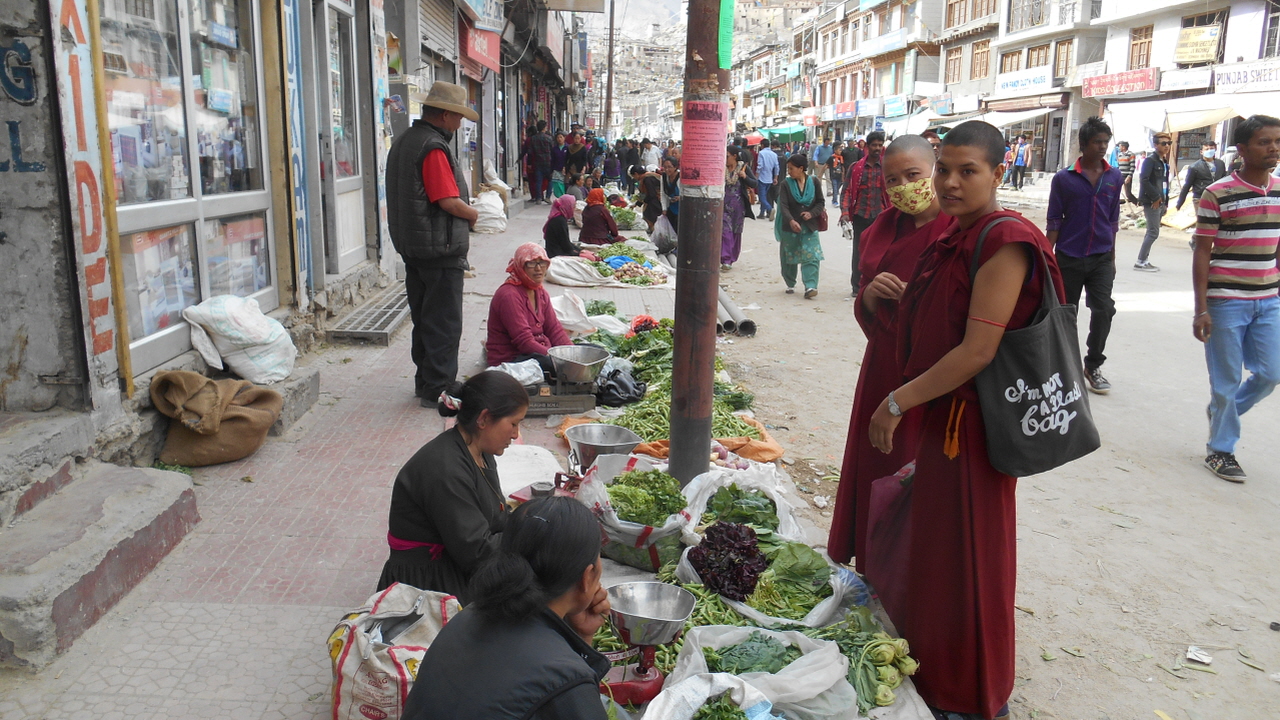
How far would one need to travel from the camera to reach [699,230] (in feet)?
13.7

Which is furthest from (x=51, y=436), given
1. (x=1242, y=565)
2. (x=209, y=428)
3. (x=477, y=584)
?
(x=1242, y=565)

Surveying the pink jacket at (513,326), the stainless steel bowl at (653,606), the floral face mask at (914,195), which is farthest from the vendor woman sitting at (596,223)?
the stainless steel bowl at (653,606)

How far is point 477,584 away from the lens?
5.81 ft

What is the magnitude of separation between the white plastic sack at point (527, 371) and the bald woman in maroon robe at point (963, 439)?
10.8 feet

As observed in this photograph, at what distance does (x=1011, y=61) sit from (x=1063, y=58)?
479 cm

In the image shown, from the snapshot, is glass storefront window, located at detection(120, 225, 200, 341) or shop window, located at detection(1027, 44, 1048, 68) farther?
shop window, located at detection(1027, 44, 1048, 68)

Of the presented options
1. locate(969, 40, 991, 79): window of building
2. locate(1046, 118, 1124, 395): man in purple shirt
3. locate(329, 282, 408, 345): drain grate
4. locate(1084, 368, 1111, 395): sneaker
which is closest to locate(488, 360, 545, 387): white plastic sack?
locate(329, 282, 408, 345): drain grate

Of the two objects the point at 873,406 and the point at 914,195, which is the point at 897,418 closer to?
the point at 873,406

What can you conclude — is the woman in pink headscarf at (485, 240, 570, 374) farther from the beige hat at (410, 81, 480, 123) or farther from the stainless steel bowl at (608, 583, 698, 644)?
the stainless steel bowl at (608, 583, 698, 644)

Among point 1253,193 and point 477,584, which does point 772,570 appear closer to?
point 477,584

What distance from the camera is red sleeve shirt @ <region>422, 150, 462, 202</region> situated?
5535 mm

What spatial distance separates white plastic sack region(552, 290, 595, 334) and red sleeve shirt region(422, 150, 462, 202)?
233cm

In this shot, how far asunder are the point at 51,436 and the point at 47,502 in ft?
0.89

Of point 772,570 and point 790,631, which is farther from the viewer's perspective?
point 772,570
